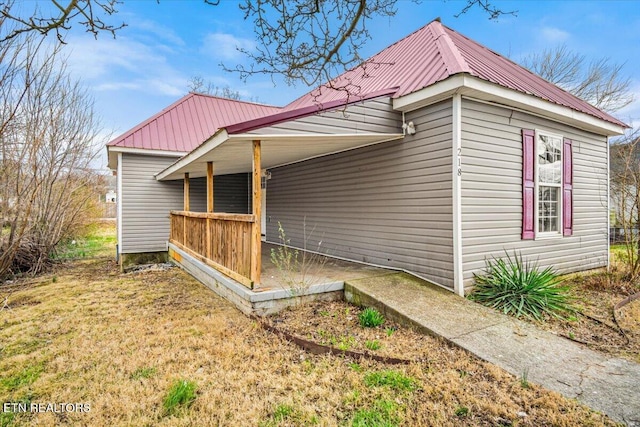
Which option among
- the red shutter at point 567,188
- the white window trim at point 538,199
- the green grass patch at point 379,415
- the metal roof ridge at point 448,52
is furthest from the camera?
the red shutter at point 567,188

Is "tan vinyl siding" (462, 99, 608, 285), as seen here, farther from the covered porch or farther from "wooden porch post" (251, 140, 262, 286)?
"wooden porch post" (251, 140, 262, 286)

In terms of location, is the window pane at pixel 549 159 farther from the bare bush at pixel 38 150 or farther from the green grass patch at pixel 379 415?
the bare bush at pixel 38 150

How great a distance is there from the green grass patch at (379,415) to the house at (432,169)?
8.20ft

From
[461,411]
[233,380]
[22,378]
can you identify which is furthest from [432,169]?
[22,378]

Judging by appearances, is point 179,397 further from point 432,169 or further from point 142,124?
point 142,124

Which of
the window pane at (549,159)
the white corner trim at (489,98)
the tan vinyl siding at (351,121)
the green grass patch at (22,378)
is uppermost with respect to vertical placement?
the white corner trim at (489,98)

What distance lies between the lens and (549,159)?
6.01m

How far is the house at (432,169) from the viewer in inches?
186

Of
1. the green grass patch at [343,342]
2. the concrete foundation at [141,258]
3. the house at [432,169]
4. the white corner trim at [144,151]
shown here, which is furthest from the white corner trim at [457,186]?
the concrete foundation at [141,258]

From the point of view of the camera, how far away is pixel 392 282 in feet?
16.6

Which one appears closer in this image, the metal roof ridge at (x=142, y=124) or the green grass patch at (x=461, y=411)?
the green grass patch at (x=461, y=411)

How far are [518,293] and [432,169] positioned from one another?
2111 millimetres

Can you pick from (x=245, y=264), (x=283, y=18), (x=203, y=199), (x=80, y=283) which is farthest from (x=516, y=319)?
(x=203, y=199)

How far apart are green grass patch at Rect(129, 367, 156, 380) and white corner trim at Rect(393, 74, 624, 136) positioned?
4.79 metres
